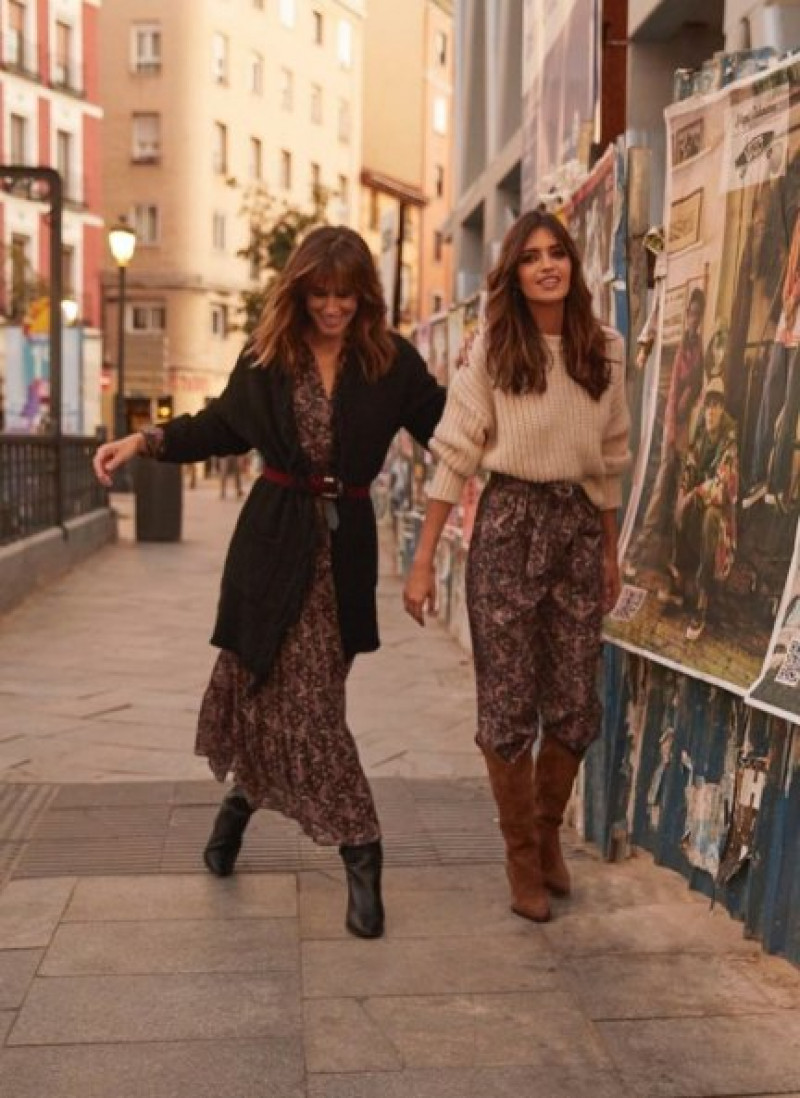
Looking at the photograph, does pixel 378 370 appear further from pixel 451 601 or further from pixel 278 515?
pixel 451 601

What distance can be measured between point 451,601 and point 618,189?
5.33m

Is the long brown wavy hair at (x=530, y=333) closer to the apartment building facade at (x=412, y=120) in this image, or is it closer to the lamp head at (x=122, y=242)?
the lamp head at (x=122, y=242)

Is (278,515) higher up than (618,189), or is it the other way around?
(618,189)

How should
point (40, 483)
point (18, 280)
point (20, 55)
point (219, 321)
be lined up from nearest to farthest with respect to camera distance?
point (40, 483)
point (18, 280)
point (20, 55)
point (219, 321)

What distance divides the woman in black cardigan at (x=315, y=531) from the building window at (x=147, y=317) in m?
45.0

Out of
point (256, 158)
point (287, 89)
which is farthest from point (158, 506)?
point (287, 89)

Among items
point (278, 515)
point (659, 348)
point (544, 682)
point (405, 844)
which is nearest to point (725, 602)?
point (544, 682)

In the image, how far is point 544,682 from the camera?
3.92 meters

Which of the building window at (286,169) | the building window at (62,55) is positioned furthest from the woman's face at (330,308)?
the building window at (286,169)

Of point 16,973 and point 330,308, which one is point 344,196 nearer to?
point 330,308

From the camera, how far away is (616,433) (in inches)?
154

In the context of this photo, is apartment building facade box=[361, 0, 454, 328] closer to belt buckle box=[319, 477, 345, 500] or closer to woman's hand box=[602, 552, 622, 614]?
woman's hand box=[602, 552, 622, 614]

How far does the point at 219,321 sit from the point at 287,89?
31.3ft

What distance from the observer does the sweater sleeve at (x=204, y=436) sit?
3984 millimetres
